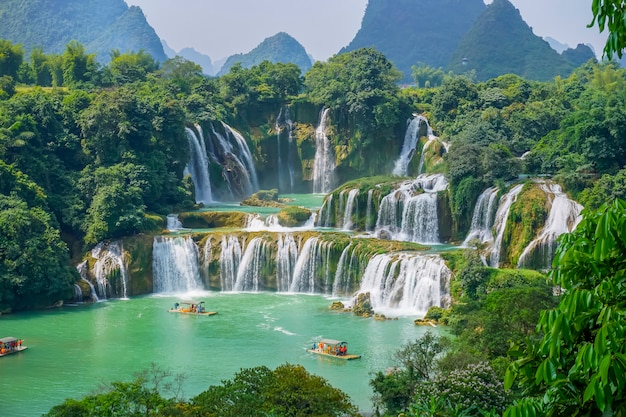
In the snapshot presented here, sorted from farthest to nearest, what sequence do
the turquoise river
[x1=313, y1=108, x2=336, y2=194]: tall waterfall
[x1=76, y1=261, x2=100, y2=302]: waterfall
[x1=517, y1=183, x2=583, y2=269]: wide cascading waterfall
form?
[x1=313, y1=108, x2=336, y2=194]: tall waterfall < [x1=76, y1=261, x2=100, y2=302]: waterfall < [x1=517, y1=183, x2=583, y2=269]: wide cascading waterfall < the turquoise river

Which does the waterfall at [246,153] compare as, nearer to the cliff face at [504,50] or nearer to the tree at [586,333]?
the tree at [586,333]

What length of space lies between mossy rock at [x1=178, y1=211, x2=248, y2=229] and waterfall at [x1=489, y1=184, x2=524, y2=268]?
969cm

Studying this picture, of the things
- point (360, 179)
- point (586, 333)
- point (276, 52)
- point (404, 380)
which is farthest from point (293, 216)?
point (276, 52)

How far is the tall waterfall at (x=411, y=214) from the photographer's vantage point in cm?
2922

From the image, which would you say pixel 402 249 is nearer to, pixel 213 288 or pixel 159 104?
pixel 213 288

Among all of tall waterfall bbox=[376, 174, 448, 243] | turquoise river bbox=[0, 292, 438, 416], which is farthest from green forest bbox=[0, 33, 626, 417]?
turquoise river bbox=[0, 292, 438, 416]

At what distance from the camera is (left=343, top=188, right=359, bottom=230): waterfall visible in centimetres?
3105

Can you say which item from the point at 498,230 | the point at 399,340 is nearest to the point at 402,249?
the point at 498,230

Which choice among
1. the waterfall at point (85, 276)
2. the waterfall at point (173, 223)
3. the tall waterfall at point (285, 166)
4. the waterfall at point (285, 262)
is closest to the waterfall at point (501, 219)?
the waterfall at point (285, 262)

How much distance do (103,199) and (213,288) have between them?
503 cm

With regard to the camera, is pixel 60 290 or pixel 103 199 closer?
pixel 60 290

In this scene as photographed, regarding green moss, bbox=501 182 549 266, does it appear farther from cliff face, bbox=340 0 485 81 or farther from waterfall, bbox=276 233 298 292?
cliff face, bbox=340 0 485 81

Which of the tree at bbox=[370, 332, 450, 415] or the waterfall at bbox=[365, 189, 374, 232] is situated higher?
the waterfall at bbox=[365, 189, 374, 232]

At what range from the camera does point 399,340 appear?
20.5 m
